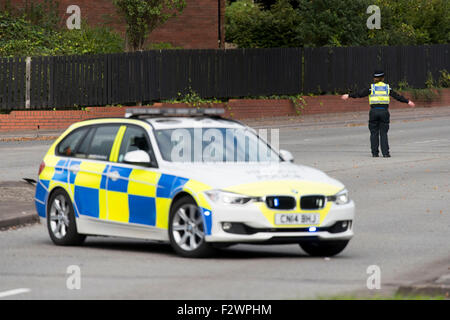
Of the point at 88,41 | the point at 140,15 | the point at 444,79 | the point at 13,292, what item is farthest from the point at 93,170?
the point at 444,79

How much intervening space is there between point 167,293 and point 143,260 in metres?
2.23

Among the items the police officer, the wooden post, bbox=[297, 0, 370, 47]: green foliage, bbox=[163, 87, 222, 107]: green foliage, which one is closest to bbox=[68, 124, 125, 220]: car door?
the police officer

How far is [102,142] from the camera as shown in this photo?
43.2 ft

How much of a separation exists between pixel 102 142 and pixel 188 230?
2.02m

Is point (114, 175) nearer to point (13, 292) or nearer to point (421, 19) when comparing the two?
point (13, 292)

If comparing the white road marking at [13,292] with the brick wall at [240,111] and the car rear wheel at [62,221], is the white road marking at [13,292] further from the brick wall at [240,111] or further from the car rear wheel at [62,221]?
the brick wall at [240,111]

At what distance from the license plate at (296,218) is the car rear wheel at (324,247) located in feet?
1.21

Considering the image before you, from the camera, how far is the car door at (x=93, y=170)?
12727 mm

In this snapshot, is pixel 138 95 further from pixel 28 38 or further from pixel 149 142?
pixel 149 142

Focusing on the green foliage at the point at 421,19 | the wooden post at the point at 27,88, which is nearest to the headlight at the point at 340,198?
the wooden post at the point at 27,88

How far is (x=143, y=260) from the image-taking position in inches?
464

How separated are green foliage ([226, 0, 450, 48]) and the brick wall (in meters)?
4.46

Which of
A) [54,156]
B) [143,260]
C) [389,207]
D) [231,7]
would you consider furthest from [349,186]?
[231,7]

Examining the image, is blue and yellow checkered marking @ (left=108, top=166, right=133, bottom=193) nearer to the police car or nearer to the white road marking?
the police car
